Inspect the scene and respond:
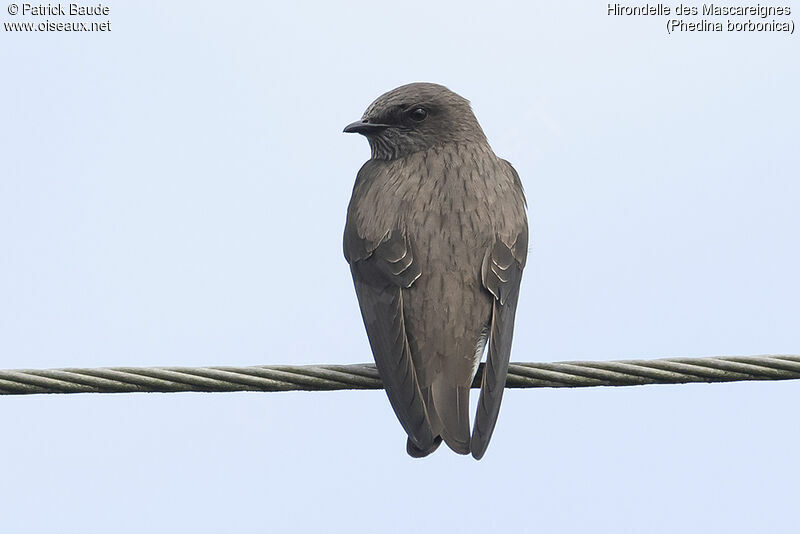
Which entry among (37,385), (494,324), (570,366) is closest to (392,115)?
(494,324)

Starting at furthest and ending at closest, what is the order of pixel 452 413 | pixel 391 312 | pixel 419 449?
pixel 391 312
pixel 452 413
pixel 419 449

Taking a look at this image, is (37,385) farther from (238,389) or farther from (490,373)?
(490,373)

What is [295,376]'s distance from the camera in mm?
5758

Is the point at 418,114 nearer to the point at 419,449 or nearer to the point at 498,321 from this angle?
the point at 498,321

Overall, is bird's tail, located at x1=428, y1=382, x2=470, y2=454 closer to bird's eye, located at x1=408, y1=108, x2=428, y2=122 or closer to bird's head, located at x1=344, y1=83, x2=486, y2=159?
bird's head, located at x1=344, y1=83, x2=486, y2=159

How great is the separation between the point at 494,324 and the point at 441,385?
1.59ft

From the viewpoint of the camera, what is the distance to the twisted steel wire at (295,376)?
5.60 metres

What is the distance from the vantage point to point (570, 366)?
5852mm

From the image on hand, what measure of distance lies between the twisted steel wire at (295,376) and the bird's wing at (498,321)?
55 cm

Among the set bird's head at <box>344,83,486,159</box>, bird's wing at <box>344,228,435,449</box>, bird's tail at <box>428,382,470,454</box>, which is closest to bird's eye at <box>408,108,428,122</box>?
bird's head at <box>344,83,486,159</box>

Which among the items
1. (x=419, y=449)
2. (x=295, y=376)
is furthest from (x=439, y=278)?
(x=295, y=376)

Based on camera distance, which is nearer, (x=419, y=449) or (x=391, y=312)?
(x=419, y=449)

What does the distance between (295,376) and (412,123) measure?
289cm

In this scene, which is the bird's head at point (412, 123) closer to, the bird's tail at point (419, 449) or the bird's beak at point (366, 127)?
the bird's beak at point (366, 127)
